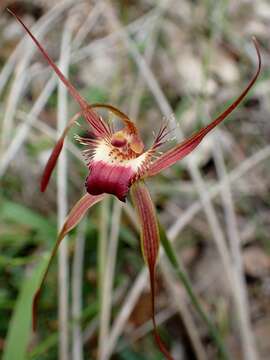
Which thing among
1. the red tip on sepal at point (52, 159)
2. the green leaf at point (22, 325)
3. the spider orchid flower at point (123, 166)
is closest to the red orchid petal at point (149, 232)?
the spider orchid flower at point (123, 166)

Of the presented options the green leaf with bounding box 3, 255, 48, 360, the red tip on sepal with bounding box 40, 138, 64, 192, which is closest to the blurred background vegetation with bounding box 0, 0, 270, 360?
the green leaf with bounding box 3, 255, 48, 360

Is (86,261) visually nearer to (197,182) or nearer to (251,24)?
(197,182)

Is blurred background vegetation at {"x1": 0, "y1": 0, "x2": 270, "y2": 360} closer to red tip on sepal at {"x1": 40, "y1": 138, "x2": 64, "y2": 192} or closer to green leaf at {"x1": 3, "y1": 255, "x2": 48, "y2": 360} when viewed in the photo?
green leaf at {"x1": 3, "y1": 255, "x2": 48, "y2": 360}

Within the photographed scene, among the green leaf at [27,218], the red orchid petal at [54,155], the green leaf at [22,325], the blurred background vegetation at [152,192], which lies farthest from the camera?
the green leaf at [27,218]

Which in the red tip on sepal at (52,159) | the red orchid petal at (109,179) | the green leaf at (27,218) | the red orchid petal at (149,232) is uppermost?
the green leaf at (27,218)

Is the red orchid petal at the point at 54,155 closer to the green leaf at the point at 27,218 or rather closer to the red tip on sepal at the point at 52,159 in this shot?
the red tip on sepal at the point at 52,159

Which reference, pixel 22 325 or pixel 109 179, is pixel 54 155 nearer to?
pixel 109 179

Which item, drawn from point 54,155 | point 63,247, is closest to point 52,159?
point 54,155

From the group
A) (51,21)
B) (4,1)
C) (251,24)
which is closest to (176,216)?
(51,21)
